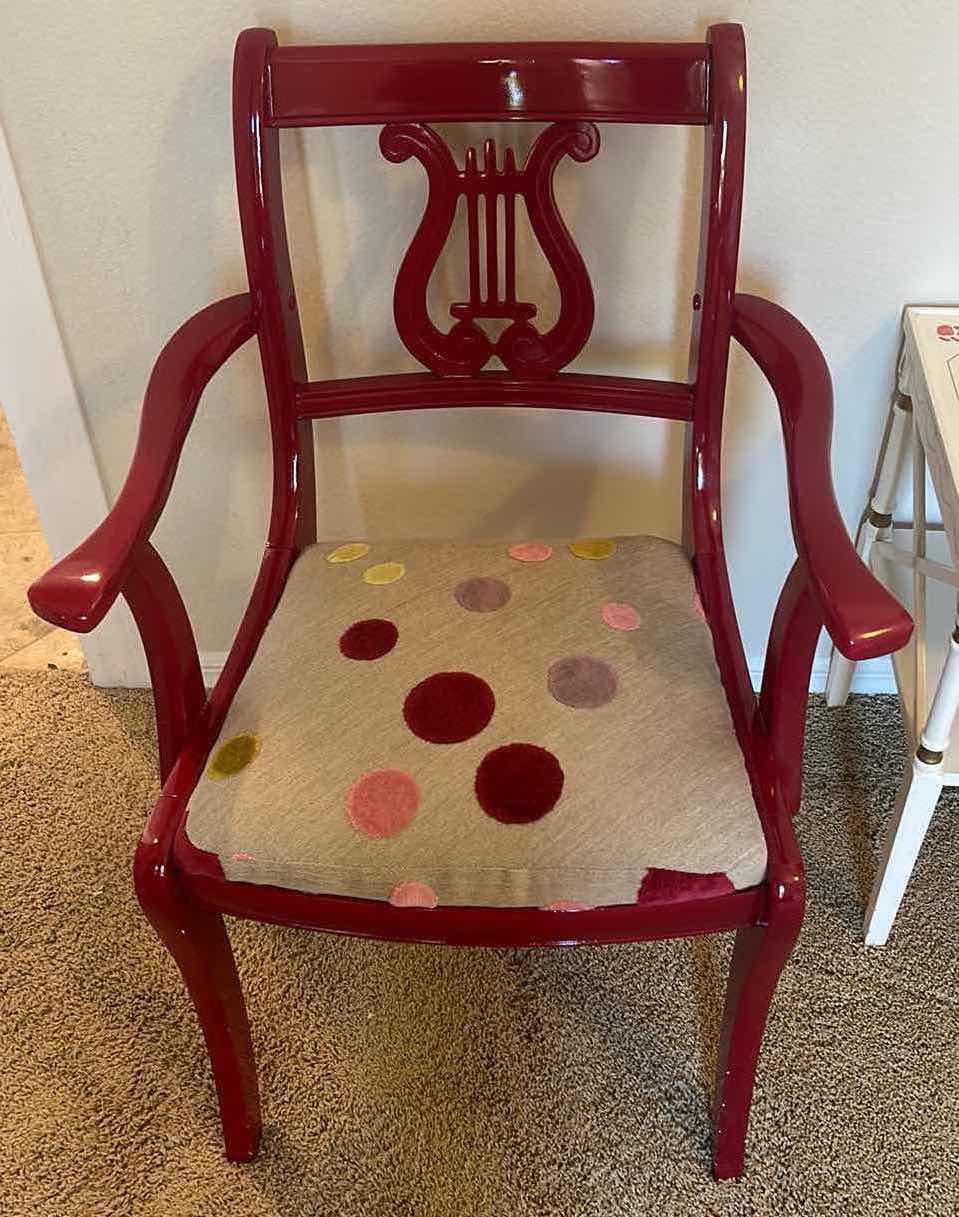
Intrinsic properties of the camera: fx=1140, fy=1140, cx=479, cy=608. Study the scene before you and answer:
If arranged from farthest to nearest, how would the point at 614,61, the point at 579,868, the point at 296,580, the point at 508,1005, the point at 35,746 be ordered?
1. the point at 35,746
2. the point at 508,1005
3. the point at 296,580
4. the point at 614,61
5. the point at 579,868

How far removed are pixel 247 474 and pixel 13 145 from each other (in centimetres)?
42

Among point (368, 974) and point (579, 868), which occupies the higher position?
point (579, 868)

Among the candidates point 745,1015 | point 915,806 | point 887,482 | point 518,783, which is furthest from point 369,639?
point 887,482

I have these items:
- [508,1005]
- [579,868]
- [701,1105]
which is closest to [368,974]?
[508,1005]

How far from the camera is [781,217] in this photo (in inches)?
44.7

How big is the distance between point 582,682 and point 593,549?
19 cm

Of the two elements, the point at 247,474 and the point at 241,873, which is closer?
the point at 241,873

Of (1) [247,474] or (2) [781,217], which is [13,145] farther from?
(2) [781,217]

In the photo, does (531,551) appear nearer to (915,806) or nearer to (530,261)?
(530,261)

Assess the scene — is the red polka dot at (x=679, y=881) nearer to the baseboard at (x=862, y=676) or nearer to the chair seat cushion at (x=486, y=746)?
the chair seat cushion at (x=486, y=746)

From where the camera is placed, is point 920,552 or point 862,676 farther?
point 862,676

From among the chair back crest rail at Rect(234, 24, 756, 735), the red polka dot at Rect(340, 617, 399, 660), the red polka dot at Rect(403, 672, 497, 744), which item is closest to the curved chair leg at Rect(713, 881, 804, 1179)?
the chair back crest rail at Rect(234, 24, 756, 735)

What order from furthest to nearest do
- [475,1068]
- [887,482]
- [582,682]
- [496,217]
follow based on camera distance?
[887,482] → [475,1068] → [496,217] → [582,682]

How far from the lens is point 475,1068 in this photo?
3.77ft
